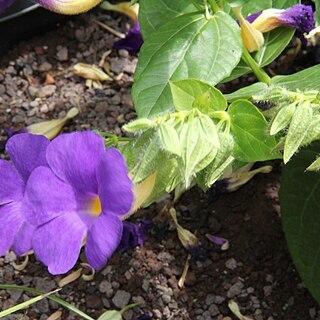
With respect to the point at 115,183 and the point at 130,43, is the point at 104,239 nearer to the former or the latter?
the point at 115,183

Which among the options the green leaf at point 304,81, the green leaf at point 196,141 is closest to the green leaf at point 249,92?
the green leaf at point 304,81

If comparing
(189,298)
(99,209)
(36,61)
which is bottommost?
(189,298)

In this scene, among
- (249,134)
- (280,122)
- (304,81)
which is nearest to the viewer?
(280,122)

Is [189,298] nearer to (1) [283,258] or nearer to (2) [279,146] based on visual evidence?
(1) [283,258]

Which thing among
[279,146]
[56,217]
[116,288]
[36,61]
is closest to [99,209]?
[56,217]

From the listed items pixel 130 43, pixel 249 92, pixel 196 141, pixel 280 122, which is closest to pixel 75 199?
pixel 196 141
